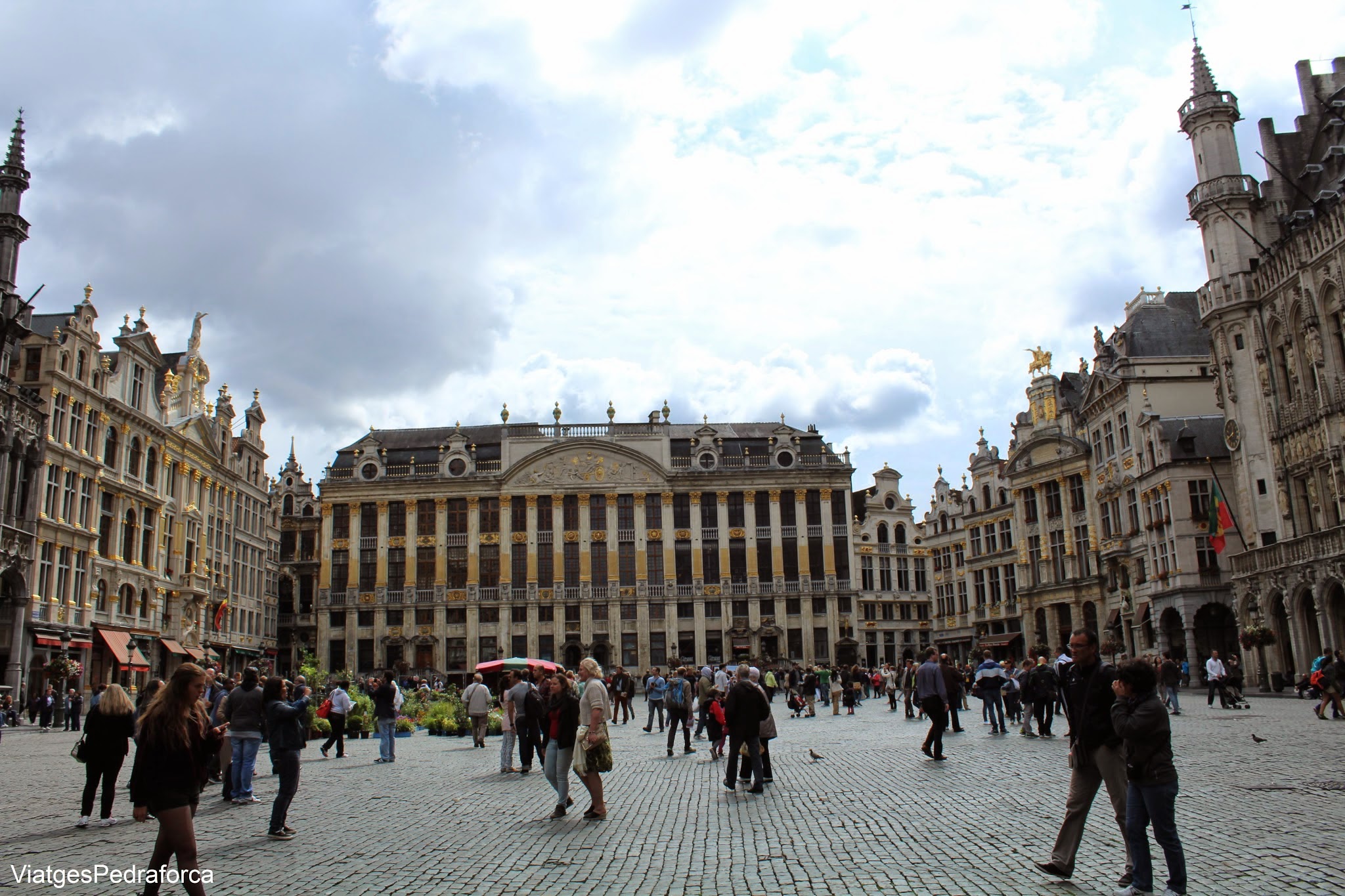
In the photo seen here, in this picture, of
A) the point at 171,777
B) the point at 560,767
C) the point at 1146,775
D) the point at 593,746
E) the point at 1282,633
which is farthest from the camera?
the point at 1282,633

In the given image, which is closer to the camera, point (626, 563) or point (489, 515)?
point (626, 563)

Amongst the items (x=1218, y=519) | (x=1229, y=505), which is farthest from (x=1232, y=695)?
(x=1229, y=505)

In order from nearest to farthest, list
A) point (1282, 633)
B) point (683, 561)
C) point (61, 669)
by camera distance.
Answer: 1. point (61, 669)
2. point (1282, 633)
3. point (683, 561)

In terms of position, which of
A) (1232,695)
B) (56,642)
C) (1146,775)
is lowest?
(1232,695)

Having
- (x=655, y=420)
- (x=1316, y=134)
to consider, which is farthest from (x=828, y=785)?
(x=655, y=420)

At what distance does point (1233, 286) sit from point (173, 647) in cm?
4976

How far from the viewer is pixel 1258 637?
3753 cm

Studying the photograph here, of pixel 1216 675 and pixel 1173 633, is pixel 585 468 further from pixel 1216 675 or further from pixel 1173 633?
pixel 1216 675

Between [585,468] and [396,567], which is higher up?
[585,468]

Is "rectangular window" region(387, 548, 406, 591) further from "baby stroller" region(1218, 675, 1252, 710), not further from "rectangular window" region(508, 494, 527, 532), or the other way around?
"baby stroller" region(1218, 675, 1252, 710)

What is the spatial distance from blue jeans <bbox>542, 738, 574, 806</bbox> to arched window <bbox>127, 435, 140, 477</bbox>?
4134cm

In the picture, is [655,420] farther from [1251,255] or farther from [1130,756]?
[1130,756]

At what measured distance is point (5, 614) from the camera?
121ft

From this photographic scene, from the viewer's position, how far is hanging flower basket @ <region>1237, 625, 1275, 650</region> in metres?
37.5
